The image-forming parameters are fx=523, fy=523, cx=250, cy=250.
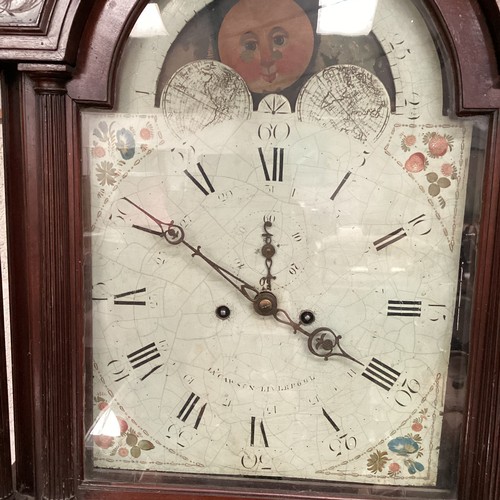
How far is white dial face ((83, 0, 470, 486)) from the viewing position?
0.77m

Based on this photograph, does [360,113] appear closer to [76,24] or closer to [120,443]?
[76,24]

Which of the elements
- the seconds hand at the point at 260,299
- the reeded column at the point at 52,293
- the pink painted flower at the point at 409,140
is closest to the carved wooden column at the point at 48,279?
the reeded column at the point at 52,293

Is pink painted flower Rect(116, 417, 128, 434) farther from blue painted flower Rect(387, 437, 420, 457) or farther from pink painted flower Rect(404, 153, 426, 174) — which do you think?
pink painted flower Rect(404, 153, 426, 174)

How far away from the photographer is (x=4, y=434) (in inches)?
29.9

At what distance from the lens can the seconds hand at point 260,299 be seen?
80cm

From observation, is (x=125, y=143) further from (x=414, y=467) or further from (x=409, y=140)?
(x=414, y=467)

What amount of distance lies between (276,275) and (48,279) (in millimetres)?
335

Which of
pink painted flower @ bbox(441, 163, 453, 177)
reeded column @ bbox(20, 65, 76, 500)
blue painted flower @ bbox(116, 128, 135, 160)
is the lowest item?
reeded column @ bbox(20, 65, 76, 500)

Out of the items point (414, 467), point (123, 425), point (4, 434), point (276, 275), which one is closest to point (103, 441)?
point (123, 425)

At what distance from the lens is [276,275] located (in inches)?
31.5

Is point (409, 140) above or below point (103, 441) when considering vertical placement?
above

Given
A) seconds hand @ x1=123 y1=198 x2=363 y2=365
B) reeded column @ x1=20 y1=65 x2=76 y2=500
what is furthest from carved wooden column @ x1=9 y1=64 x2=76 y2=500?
seconds hand @ x1=123 y1=198 x2=363 y2=365

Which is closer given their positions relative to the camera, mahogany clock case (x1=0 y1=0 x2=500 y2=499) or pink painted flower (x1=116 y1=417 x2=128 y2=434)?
mahogany clock case (x1=0 y1=0 x2=500 y2=499)

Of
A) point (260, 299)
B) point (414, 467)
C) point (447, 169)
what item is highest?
point (447, 169)
